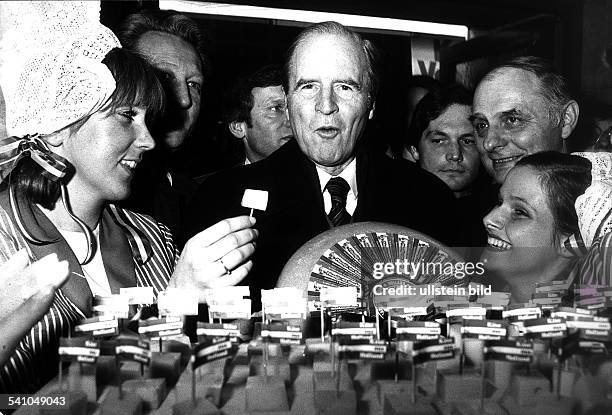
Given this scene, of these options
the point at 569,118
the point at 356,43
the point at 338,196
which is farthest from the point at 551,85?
the point at 338,196

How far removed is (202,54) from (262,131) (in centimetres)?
32

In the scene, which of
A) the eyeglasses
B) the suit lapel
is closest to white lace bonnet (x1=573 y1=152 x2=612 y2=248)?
the eyeglasses

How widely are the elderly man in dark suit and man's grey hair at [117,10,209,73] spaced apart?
0.27m

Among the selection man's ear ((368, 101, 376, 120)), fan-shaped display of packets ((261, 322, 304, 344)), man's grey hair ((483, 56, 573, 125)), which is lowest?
fan-shaped display of packets ((261, 322, 304, 344))

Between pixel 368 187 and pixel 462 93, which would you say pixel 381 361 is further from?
pixel 462 93

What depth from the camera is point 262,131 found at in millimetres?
2168

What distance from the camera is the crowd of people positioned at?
1.61m

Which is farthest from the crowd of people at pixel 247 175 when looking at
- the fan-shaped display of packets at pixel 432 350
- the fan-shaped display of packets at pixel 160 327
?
the fan-shaped display of packets at pixel 432 350

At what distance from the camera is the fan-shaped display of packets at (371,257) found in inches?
68.9

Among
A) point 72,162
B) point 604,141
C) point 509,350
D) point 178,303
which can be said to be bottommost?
point 509,350

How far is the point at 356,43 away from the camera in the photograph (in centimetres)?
199

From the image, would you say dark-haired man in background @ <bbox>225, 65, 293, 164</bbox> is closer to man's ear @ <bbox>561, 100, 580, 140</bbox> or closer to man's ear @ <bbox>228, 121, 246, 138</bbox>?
man's ear @ <bbox>228, 121, 246, 138</bbox>

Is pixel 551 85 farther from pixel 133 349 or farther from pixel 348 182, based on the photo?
pixel 133 349

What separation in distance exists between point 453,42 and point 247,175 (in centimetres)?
76
